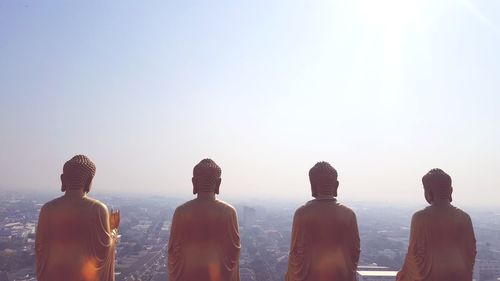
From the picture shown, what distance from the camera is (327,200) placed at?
7852 mm

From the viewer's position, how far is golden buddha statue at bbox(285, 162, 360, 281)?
743cm

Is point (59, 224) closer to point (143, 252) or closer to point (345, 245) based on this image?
point (345, 245)

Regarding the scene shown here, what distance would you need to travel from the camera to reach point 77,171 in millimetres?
7484

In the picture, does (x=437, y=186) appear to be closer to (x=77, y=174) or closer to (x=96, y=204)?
(x=96, y=204)

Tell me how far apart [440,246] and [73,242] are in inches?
226

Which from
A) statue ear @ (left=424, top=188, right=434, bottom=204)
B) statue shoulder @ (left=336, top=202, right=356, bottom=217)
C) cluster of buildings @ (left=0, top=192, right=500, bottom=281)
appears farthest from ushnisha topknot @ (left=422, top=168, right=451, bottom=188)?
cluster of buildings @ (left=0, top=192, right=500, bottom=281)

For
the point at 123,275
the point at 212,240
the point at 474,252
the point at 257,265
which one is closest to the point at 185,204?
the point at 212,240

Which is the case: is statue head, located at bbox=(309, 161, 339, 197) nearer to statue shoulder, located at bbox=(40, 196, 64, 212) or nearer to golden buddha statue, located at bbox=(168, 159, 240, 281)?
golden buddha statue, located at bbox=(168, 159, 240, 281)

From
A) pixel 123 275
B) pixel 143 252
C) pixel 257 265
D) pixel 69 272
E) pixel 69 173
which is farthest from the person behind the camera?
pixel 257 265

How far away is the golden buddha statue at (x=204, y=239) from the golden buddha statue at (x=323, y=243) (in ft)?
3.20

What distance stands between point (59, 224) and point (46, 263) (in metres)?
0.59

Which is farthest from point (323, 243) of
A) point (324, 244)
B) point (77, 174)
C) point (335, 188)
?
point (77, 174)

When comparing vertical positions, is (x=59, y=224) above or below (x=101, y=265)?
above

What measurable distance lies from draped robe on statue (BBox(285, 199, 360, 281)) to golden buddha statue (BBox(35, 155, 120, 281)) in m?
2.90
